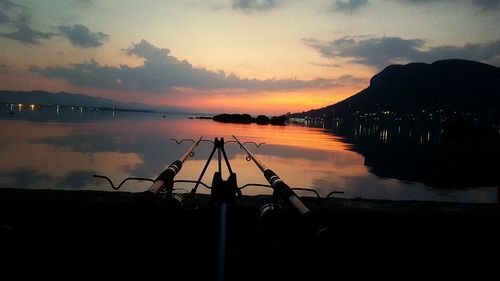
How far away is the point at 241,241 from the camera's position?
545cm

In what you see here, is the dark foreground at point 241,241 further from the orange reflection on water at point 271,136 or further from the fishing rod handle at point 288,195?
the orange reflection on water at point 271,136

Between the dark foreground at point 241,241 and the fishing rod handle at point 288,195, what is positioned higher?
the fishing rod handle at point 288,195

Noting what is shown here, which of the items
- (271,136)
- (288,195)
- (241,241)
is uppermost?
(288,195)

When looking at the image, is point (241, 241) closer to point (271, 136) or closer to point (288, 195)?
point (288, 195)

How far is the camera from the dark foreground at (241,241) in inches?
183

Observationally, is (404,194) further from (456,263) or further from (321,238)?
(321,238)

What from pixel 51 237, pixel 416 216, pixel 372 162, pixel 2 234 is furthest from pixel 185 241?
pixel 372 162

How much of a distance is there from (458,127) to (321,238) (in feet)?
472

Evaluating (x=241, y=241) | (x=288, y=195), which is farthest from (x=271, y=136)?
(x=288, y=195)

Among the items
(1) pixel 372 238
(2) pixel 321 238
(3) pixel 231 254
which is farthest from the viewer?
(1) pixel 372 238

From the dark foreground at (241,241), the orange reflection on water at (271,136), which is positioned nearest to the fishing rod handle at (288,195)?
the dark foreground at (241,241)

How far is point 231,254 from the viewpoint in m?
5.08

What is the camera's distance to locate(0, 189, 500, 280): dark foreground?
183 inches

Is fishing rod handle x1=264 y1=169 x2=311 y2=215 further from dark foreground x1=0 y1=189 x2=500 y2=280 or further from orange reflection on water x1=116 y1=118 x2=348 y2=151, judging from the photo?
orange reflection on water x1=116 y1=118 x2=348 y2=151
